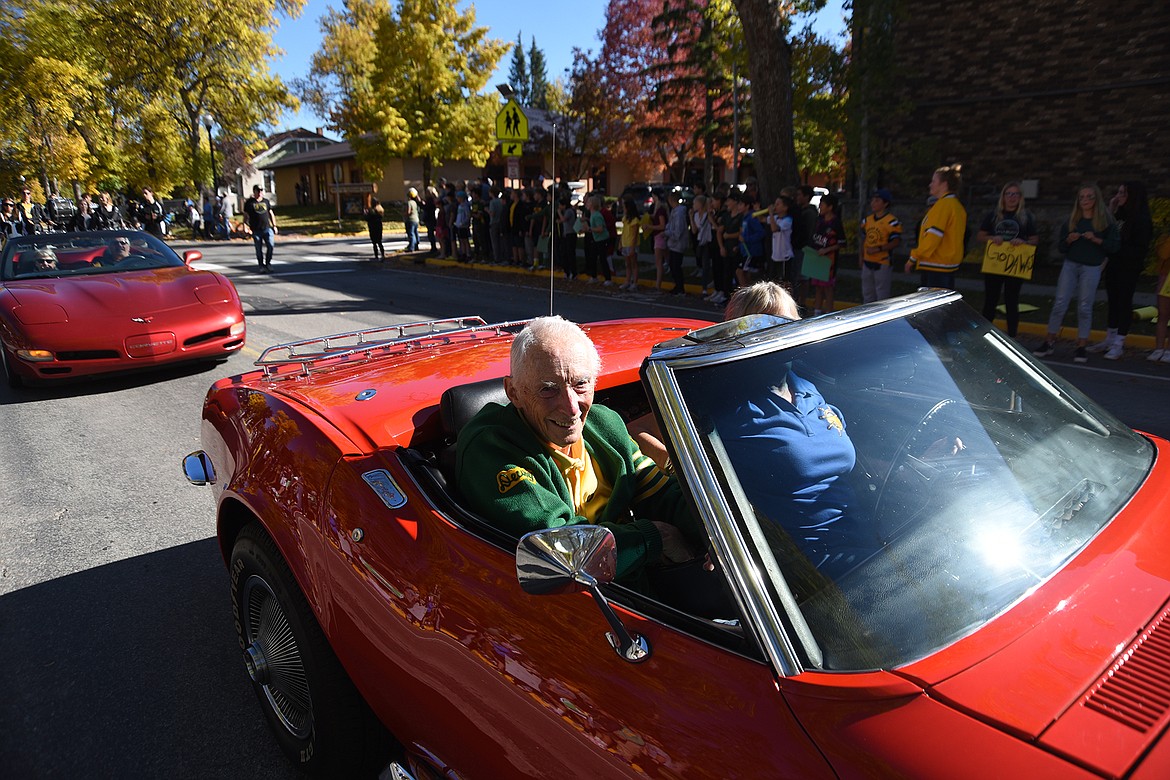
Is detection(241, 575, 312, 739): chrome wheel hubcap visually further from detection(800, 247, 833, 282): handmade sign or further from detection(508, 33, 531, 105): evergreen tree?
detection(508, 33, 531, 105): evergreen tree

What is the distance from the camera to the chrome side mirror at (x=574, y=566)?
1.49 m

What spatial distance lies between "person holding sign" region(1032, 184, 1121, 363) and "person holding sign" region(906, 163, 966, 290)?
3.24 feet

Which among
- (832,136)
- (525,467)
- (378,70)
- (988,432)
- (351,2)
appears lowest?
(525,467)

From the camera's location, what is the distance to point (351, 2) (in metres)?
54.6

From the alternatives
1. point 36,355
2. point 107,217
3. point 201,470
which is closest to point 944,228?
point 201,470

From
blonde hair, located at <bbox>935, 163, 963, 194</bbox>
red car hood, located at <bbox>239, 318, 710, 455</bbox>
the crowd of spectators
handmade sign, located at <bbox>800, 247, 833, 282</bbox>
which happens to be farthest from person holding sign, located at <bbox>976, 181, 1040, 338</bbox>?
the crowd of spectators

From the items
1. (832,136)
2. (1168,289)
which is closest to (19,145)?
(832,136)

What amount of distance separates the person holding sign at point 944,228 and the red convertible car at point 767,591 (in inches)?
261

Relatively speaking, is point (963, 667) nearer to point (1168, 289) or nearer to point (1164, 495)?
point (1164, 495)

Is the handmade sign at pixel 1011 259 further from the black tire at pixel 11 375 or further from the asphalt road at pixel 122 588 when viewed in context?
the black tire at pixel 11 375

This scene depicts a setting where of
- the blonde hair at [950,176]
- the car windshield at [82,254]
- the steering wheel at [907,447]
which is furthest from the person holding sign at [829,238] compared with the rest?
the steering wheel at [907,447]

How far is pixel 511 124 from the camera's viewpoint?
6.80m

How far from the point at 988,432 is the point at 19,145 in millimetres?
40956

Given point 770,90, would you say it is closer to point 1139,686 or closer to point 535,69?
point 1139,686
